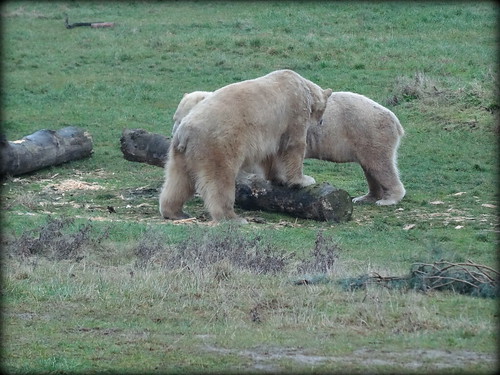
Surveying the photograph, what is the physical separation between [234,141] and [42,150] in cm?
471

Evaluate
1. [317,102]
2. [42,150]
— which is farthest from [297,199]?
[42,150]

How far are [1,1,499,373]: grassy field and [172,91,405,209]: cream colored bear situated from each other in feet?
1.60

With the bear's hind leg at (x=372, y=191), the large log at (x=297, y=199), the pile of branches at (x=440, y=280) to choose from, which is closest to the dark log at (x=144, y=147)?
the large log at (x=297, y=199)

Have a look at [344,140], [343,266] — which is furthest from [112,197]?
[343,266]

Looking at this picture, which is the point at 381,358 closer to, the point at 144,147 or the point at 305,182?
the point at 305,182

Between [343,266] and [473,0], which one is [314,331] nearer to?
[343,266]

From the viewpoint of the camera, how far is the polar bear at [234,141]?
37.4 feet

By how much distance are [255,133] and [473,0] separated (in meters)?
20.2

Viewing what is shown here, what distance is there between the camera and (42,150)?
49.1 feet

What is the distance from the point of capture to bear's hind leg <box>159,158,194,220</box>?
38.5ft

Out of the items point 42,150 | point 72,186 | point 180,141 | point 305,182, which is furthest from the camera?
point 42,150

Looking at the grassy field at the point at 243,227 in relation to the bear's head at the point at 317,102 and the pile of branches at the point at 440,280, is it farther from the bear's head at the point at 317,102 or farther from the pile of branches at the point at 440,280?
the bear's head at the point at 317,102

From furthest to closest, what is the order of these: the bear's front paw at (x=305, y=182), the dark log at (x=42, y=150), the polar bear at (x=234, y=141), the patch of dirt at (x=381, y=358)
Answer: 1. the dark log at (x=42, y=150)
2. the bear's front paw at (x=305, y=182)
3. the polar bear at (x=234, y=141)
4. the patch of dirt at (x=381, y=358)

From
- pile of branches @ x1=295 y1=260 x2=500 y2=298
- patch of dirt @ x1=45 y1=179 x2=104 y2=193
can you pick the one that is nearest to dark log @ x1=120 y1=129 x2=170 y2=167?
patch of dirt @ x1=45 y1=179 x2=104 y2=193
